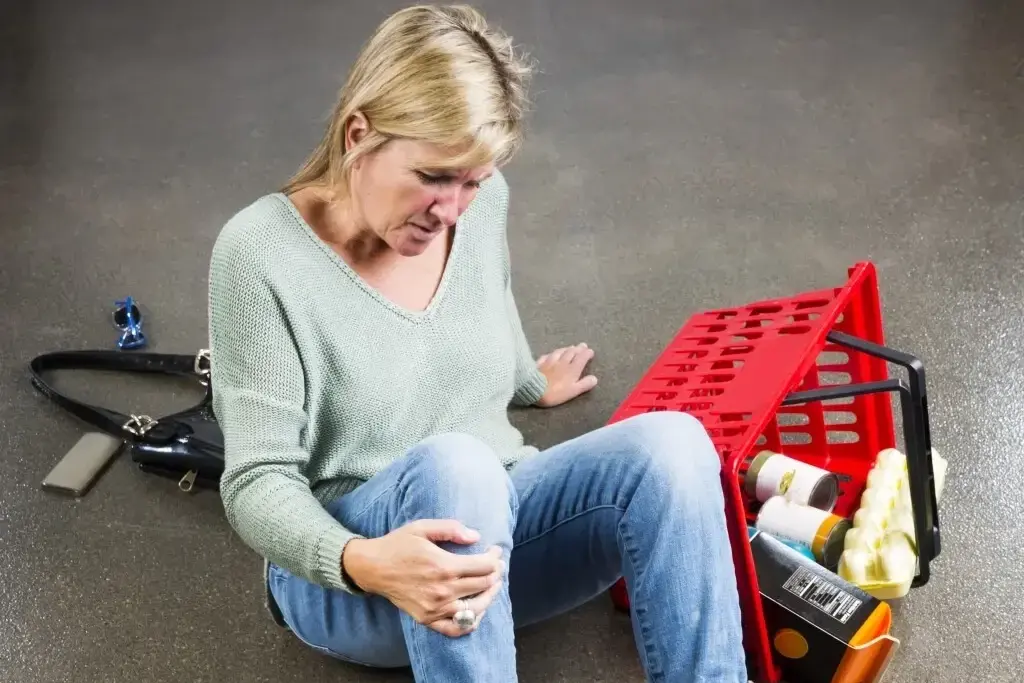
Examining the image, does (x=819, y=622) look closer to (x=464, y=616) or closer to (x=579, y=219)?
(x=464, y=616)

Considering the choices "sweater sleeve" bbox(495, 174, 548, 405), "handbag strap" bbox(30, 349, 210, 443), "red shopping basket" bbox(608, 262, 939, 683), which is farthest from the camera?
"handbag strap" bbox(30, 349, 210, 443)

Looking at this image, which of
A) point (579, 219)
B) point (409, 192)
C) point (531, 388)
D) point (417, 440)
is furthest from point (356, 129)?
point (579, 219)

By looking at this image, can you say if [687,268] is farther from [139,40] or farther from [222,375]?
[139,40]

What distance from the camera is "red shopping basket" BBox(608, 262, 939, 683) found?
117cm

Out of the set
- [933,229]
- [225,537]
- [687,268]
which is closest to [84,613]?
[225,537]

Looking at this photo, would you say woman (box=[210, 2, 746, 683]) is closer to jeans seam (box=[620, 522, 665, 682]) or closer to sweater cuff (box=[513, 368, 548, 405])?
jeans seam (box=[620, 522, 665, 682])

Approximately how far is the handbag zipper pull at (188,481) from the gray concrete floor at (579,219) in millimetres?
23

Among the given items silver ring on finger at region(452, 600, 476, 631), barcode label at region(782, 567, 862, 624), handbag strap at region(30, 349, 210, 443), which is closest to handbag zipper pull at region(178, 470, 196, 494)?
handbag strap at region(30, 349, 210, 443)

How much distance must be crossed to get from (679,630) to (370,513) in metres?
0.32

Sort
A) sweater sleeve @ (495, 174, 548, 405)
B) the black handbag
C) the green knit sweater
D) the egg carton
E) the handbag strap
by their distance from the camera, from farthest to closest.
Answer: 1. the handbag strap
2. the black handbag
3. sweater sleeve @ (495, 174, 548, 405)
4. the egg carton
5. the green knit sweater

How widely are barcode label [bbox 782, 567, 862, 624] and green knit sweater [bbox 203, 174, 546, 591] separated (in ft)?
1.11

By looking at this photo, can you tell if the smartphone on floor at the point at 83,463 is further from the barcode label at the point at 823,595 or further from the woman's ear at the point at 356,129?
the barcode label at the point at 823,595

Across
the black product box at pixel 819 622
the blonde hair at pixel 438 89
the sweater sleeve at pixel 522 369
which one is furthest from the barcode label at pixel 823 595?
the blonde hair at pixel 438 89

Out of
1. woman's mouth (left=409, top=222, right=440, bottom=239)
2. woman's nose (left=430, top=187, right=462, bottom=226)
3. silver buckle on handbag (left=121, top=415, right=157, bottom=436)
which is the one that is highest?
woman's nose (left=430, top=187, right=462, bottom=226)
